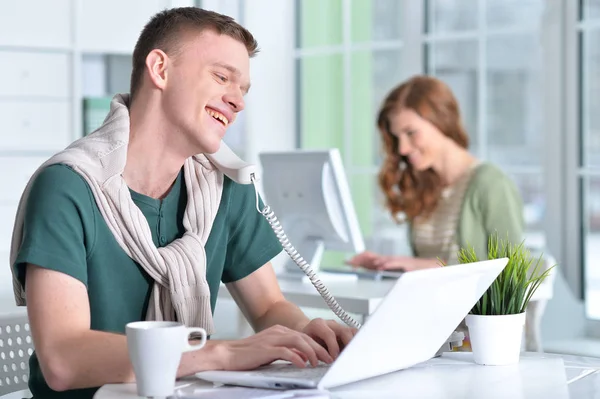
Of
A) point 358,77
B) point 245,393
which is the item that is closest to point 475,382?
point 245,393

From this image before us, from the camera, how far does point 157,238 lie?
1.82m

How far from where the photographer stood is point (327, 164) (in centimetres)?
302

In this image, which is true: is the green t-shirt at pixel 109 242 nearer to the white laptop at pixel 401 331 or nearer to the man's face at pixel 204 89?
the man's face at pixel 204 89

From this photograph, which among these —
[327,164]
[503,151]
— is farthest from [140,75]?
[503,151]

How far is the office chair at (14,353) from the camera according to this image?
1.93 metres

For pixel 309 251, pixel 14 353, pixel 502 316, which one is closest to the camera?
pixel 502 316

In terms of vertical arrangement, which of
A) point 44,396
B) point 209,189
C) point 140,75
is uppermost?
point 140,75

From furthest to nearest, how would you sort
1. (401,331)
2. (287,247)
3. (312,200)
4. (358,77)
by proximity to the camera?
(358,77)
(312,200)
(287,247)
(401,331)

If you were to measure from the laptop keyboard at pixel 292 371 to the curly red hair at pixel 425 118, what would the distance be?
2174 mm

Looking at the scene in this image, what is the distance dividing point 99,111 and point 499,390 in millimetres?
3596

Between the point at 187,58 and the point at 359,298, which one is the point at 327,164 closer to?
the point at 359,298

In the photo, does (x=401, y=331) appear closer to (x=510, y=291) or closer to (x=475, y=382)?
(x=475, y=382)

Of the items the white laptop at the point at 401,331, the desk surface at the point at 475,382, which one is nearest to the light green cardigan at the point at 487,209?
the desk surface at the point at 475,382

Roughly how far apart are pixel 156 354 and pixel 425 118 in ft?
8.35
